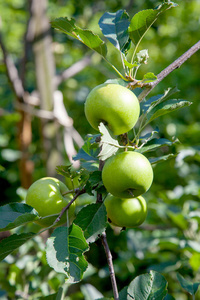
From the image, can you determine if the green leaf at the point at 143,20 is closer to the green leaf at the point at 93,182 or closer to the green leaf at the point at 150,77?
the green leaf at the point at 150,77

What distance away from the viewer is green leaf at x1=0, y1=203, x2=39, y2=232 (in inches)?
21.3

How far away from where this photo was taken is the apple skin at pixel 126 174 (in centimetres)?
55

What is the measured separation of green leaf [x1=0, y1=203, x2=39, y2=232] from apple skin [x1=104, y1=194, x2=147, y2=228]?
0.51 ft

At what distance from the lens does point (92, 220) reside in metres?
0.59

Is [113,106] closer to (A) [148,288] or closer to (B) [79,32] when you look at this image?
(B) [79,32]

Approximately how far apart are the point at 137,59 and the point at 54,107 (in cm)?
102

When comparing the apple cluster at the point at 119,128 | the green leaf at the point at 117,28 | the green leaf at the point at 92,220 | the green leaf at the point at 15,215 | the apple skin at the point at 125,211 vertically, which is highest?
the green leaf at the point at 117,28

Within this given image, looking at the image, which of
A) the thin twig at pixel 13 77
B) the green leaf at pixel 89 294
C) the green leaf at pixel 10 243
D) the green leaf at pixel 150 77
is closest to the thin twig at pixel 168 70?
the green leaf at pixel 150 77

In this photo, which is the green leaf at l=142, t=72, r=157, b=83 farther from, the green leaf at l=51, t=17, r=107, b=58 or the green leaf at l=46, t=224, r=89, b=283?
the green leaf at l=46, t=224, r=89, b=283

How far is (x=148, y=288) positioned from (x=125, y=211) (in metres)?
0.16

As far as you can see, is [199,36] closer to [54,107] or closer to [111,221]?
[54,107]

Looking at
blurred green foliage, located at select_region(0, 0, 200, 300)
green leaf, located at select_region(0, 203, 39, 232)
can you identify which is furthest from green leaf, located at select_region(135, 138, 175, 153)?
green leaf, located at select_region(0, 203, 39, 232)

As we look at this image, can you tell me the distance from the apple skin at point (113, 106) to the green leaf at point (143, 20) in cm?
15

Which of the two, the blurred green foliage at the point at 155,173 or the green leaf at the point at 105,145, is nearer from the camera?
the green leaf at the point at 105,145
